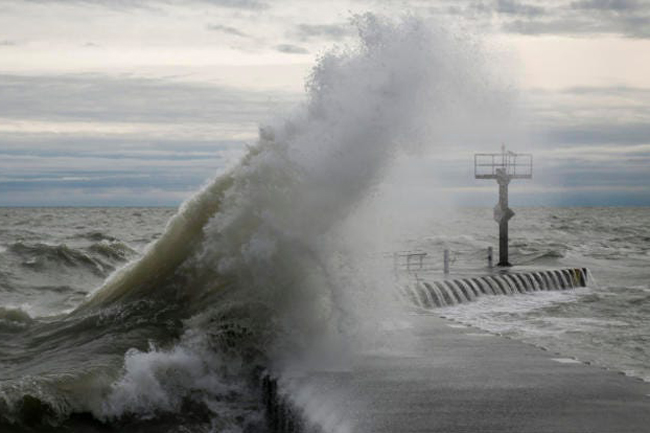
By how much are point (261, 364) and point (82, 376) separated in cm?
198

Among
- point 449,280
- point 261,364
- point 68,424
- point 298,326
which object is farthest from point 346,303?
point 449,280

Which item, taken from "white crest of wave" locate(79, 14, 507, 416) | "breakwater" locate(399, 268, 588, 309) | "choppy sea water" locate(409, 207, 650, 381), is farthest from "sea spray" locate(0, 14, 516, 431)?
"breakwater" locate(399, 268, 588, 309)

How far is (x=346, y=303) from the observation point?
1020cm

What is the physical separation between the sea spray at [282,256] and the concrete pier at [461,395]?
0.90 meters

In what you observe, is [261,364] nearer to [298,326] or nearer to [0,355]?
[298,326]

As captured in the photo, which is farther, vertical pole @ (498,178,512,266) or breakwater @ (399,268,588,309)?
vertical pole @ (498,178,512,266)

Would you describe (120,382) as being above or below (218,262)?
below

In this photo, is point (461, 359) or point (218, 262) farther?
point (218, 262)

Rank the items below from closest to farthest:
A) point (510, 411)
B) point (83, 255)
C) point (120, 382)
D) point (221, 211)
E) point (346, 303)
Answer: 1. point (510, 411)
2. point (120, 382)
3. point (346, 303)
4. point (221, 211)
5. point (83, 255)

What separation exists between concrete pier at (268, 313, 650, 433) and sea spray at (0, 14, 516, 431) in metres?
0.90

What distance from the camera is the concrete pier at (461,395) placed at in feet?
20.6

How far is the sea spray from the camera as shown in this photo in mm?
9078

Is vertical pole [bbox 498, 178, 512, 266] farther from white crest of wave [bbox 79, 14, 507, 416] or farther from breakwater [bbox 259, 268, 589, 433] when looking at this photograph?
white crest of wave [bbox 79, 14, 507, 416]

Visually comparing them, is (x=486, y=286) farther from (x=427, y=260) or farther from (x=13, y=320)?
(x=13, y=320)
